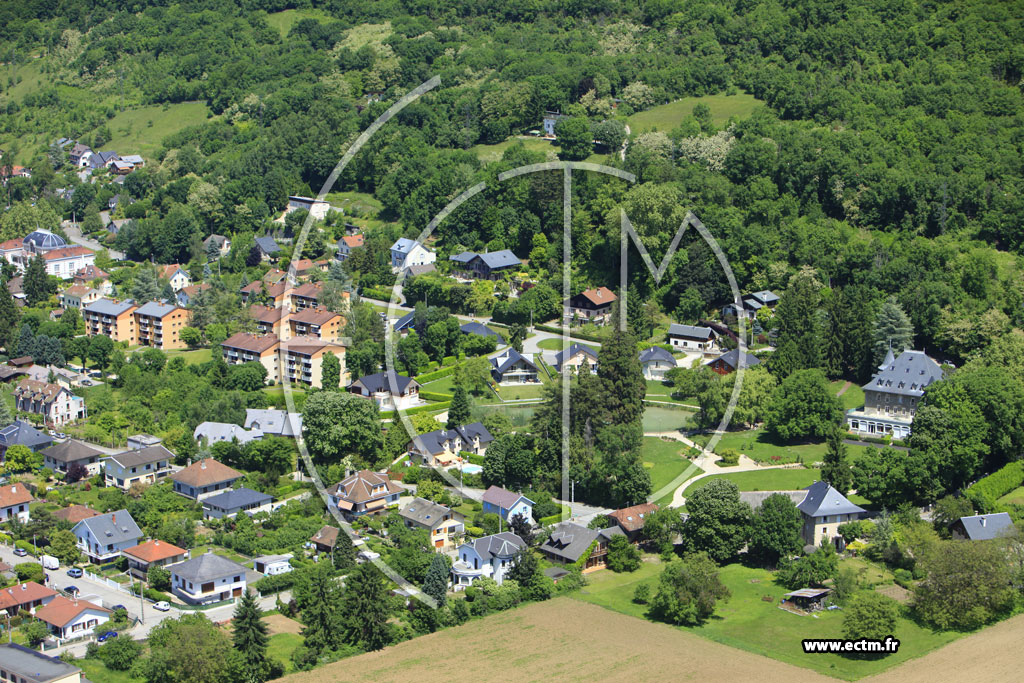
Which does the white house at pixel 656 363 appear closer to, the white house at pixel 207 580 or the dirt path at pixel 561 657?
the dirt path at pixel 561 657

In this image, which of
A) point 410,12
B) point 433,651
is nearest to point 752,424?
point 433,651

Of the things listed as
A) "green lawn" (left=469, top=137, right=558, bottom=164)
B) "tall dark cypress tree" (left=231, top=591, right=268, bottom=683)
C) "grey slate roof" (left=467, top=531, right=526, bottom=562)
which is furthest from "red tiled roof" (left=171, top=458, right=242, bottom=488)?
"green lawn" (left=469, top=137, right=558, bottom=164)

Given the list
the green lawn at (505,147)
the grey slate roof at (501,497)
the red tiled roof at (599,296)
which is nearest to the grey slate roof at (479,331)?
the red tiled roof at (599,296)

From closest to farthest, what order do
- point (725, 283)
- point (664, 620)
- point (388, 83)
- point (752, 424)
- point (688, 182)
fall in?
point (664, 620), point (752, 424), point (725, 283), point (688, 182), point (388, 83)

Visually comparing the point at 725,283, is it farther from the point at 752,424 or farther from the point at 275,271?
the point at 275,271

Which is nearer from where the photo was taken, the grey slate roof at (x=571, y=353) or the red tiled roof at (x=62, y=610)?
the red tiled roof at (x=62, y=610)

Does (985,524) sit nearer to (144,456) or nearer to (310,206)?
(144,456)
